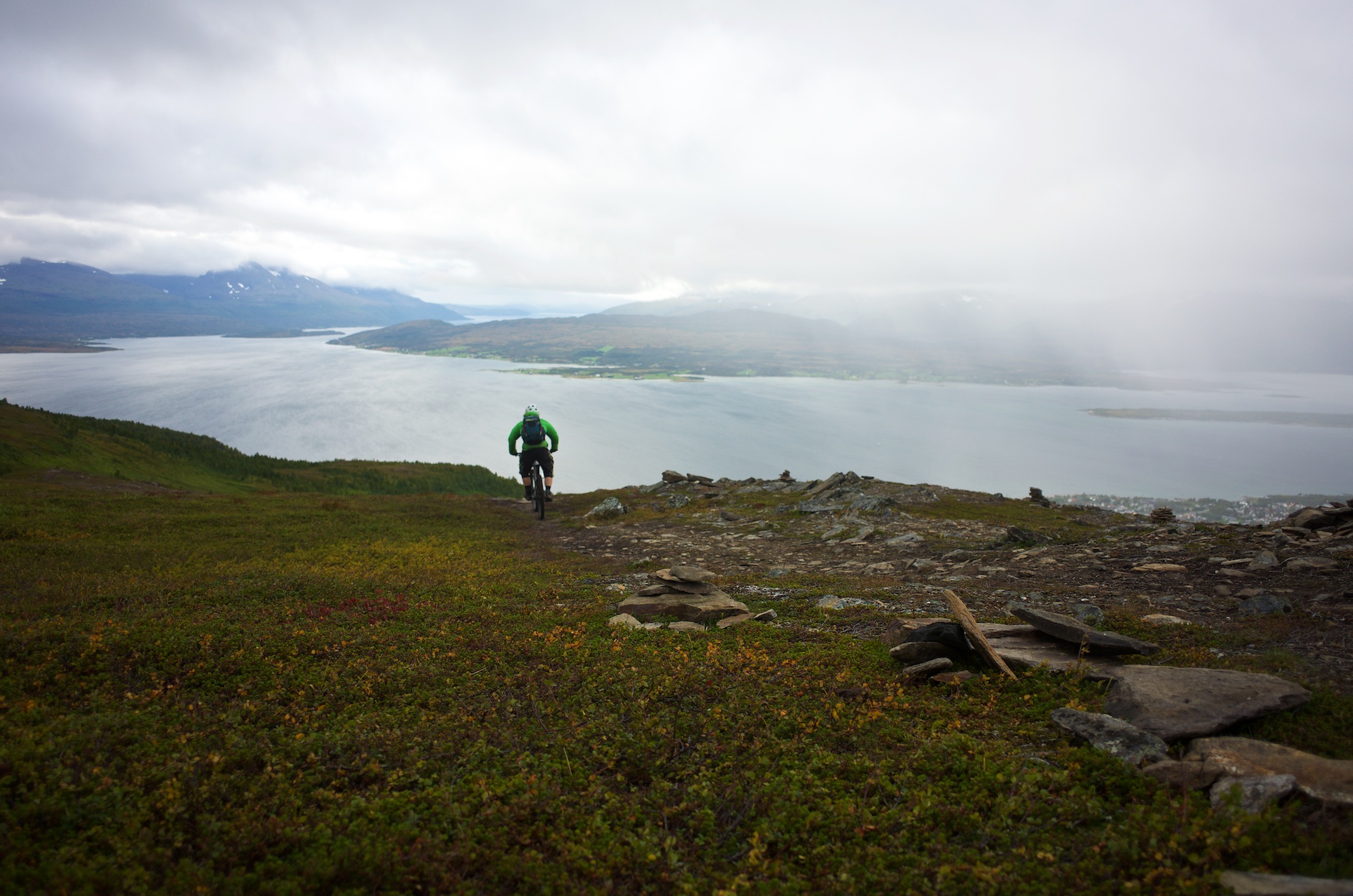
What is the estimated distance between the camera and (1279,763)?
479cm

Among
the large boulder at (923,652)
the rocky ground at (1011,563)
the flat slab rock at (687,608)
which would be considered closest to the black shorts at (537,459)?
the rocky ground at (1011,563)

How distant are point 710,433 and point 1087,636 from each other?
399 feet

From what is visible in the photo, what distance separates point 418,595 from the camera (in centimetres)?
1224

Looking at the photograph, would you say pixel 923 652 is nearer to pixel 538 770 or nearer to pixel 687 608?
pixel 687 608

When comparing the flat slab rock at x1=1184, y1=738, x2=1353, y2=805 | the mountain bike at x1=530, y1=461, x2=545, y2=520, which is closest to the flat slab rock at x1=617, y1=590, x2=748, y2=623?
the flat slab rock at x1=1184, y1=738, x2=1353, y2=805

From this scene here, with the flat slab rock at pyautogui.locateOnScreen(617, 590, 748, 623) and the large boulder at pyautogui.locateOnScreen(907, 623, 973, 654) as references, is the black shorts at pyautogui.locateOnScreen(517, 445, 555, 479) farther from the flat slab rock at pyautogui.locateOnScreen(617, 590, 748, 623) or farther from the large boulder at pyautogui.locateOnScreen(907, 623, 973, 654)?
the large boulder at pyautogui.locateOnScreen(907, 623, 973, 654)

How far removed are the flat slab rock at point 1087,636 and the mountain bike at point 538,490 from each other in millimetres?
20870

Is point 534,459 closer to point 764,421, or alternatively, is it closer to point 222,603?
point 222,603

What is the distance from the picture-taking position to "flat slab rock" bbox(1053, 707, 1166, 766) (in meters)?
5.38

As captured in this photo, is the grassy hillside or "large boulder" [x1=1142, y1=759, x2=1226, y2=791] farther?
the grassy hillside

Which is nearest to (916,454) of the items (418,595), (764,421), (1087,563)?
(764,421)

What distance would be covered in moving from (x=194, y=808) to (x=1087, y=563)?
53.7 feet

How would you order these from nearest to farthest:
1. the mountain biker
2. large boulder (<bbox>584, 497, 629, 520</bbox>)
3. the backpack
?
the mountain biker
the backpack
large boulder (<bbox>584, 497, 629, 520</bbox>)

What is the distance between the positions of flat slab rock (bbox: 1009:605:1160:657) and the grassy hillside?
3592cm
